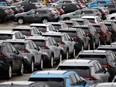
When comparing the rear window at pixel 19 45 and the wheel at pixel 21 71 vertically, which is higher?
the rear window at pixel 19 45

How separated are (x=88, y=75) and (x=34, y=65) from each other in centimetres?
857

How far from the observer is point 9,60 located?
26.6m

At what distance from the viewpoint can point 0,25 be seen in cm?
5550

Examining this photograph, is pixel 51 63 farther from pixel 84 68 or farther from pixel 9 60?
pixel 84 68

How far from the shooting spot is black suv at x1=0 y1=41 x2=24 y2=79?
26.2 meters

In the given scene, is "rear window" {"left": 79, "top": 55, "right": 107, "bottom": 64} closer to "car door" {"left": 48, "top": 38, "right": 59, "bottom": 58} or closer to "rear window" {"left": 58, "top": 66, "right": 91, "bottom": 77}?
"rear window" {"left": 58, "top": 66, "right": 91, "bottom": 77}

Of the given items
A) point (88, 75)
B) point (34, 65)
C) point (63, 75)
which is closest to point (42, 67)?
point (34, 65)

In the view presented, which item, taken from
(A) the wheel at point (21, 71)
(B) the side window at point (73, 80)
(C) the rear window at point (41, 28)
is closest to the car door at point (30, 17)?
(C) the rear window at point (41, 28)

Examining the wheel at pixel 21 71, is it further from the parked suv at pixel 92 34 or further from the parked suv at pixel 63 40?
the parked suv at pixel 92 34

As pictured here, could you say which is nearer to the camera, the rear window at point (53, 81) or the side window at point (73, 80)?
the rear window at point (53, 81)

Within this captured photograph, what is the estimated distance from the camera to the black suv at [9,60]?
86.1 ft

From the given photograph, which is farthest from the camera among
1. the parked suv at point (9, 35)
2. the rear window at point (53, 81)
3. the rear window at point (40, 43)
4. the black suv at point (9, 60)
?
the parked suv at point (9, 35)

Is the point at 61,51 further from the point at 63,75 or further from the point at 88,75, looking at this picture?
the point at 63,75

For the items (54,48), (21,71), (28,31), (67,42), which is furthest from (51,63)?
(28,31)
